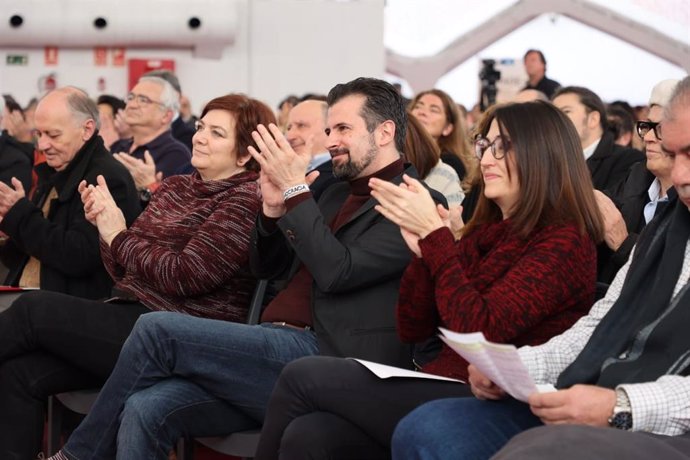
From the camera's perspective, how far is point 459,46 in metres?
15.1

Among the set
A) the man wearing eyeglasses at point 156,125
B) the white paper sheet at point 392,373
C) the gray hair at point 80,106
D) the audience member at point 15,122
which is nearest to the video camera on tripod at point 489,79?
the audience member at point 15,122

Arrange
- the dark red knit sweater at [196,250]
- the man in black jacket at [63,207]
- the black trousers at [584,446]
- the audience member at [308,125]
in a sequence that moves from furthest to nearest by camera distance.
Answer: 1. the audience member at [308,125]
2. the man in black jacket at [63,207]
3. the dark red knit sweater at [196,250]
4. the black trousers at [584,446]

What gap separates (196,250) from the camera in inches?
127

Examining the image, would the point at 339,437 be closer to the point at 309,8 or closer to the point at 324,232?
the point at 324,232

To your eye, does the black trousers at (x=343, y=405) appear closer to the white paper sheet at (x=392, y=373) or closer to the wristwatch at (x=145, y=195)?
the white paper sheet at (x=392, y=373)

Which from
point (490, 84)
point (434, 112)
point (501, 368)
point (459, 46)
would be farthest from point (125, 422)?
point (459, 46)

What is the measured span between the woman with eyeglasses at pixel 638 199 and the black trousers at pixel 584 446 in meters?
0.93

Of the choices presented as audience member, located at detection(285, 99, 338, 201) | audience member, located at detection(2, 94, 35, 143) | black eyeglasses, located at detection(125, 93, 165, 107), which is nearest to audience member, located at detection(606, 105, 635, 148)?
audience member, located at detection(285, 99, 338, 201)

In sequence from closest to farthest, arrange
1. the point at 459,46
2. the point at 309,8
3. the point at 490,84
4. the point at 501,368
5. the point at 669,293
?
the point at 501,368
the point at 669,293
the point at 490,84
the point at 309,8
the point at 459,46

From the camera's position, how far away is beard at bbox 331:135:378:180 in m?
3.12

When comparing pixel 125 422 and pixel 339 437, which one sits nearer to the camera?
pixel 339 437

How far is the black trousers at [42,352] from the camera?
328 cm

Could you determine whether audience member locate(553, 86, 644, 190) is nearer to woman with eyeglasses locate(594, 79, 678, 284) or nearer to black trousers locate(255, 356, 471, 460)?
woman with eyeglasses locate(594, 79, 678, 284)

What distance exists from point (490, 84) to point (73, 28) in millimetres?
4652
